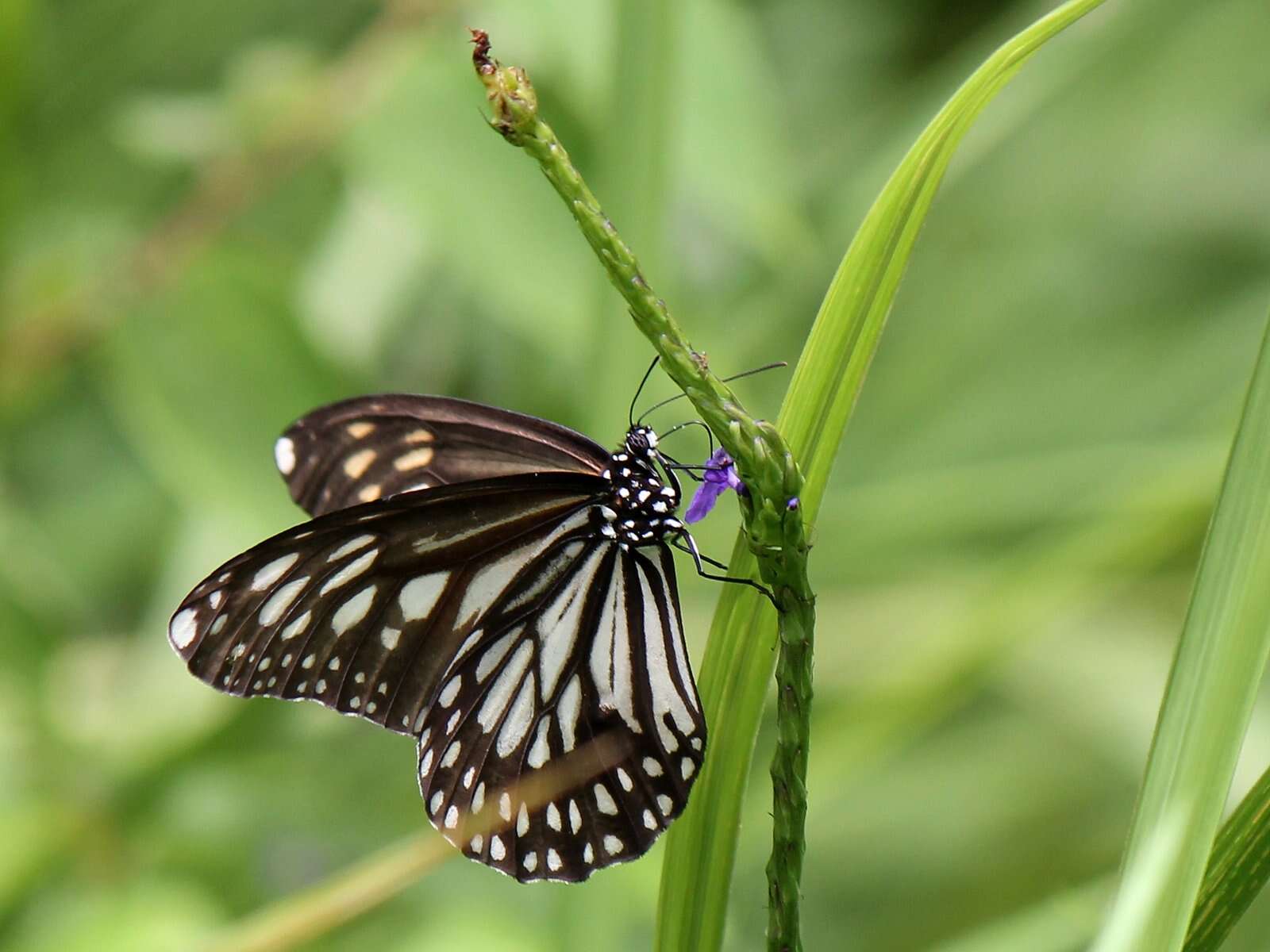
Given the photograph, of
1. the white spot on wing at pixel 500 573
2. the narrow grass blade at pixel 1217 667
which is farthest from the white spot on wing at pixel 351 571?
the narrow grass blade at pixel 1217 667

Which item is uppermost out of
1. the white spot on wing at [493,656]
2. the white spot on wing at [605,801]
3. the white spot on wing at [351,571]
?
the white spot on wing at [351,571]

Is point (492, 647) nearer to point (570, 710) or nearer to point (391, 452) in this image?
point (570, 710)

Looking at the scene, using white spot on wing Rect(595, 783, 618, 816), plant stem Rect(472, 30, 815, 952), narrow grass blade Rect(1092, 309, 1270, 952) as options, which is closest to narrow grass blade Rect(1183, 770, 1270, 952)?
narrow grass blade Rect(1092, 309, 1270, 952)

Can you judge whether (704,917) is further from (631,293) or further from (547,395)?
(547,395)

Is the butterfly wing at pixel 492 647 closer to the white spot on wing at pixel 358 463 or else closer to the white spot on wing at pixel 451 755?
the white spot on wing at pixel 451 755

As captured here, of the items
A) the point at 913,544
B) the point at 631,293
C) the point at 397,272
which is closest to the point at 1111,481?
the point at 913,544

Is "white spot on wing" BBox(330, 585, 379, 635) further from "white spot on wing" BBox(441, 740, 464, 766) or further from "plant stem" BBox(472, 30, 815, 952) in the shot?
"plant stem" BBox(472, 30, 815, 952)
